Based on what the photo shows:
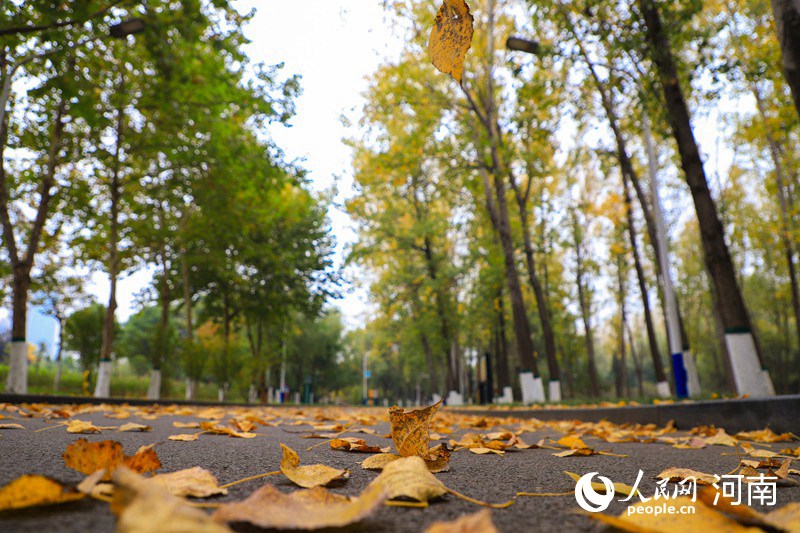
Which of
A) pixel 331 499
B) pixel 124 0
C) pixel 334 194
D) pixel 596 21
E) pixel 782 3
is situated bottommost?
pixel 331 499

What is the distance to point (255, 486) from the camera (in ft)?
4.40

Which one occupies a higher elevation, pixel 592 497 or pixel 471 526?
pixel 471 526

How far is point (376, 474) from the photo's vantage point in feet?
5.31

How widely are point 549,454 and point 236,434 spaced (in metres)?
1.66

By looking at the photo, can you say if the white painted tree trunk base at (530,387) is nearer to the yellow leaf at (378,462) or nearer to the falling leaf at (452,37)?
the yellow leaf at (378,462)

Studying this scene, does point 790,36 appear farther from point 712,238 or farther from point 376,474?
point 376,474

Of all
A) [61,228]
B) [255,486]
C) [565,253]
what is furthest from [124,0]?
[565,253]

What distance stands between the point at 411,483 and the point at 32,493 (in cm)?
73

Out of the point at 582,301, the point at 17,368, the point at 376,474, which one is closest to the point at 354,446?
the point at 376,474

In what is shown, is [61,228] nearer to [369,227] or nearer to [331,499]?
[369,227]

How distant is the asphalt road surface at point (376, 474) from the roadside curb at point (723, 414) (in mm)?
1118

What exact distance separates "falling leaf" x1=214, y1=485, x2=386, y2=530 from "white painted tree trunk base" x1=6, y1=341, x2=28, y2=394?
11.1 meters

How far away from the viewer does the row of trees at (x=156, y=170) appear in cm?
592

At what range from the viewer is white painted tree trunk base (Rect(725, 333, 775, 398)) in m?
6.05
